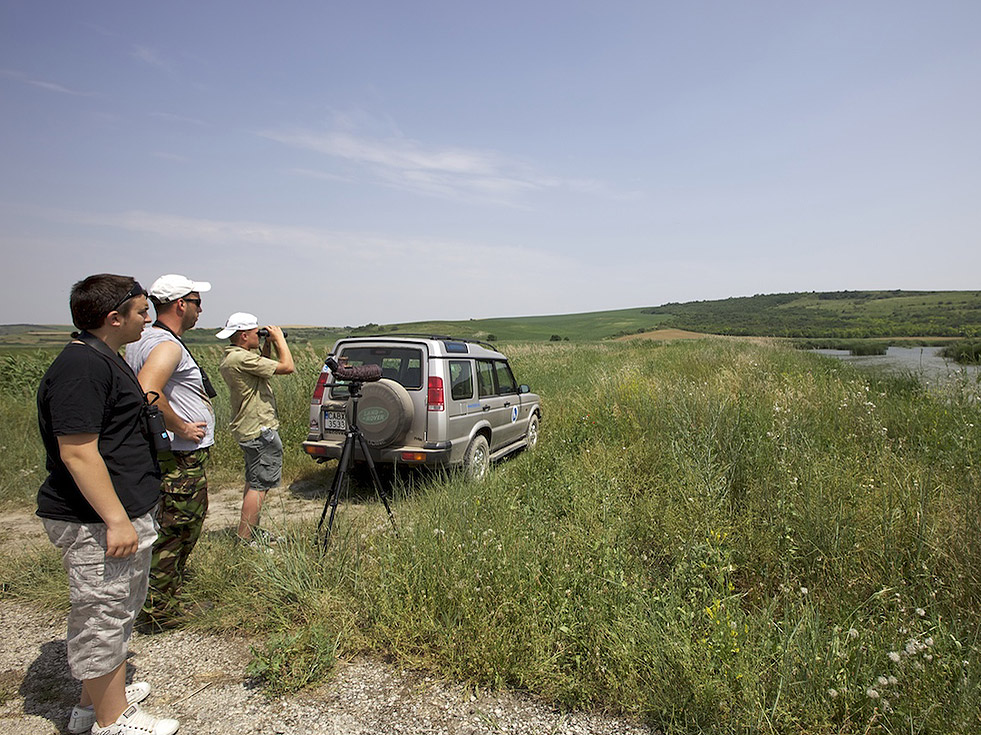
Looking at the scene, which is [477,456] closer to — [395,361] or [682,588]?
[395,361]

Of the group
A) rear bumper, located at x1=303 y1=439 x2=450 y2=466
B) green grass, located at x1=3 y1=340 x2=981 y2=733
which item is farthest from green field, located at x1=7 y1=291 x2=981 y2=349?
green grass, located at x1=3 y1=340 x2=981 y2=733

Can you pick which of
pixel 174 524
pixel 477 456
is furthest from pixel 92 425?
pixel 477 456

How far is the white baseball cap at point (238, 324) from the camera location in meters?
4.52

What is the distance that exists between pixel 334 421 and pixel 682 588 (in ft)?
14.4

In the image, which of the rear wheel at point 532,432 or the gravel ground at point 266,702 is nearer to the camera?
the gravel ground at point 266,702

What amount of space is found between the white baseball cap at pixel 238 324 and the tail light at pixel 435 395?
6.90 ft

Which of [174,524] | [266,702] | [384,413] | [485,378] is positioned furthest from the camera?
[485,378]

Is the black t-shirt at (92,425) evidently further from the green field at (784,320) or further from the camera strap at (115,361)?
the green field at (784,320)

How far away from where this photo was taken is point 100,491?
2264 mm

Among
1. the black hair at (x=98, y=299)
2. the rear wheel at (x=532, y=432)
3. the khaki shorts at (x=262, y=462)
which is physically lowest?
the rear wheel at (x=532, y=432)

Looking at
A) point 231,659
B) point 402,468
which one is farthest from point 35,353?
point 231,659

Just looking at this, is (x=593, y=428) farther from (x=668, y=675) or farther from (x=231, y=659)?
(x=231, y=659)

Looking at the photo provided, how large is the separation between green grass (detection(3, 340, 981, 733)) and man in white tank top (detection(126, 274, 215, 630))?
0.36 m

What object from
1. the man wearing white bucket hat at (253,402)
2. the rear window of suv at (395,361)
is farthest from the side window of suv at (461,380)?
the man wearing white bucket hat at (253,402)
